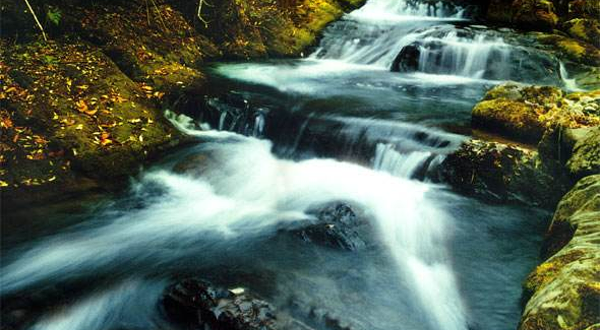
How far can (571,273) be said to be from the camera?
3.57 m

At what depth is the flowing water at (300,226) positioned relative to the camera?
461cm

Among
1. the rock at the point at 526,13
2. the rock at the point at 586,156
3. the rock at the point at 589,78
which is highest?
the rock at the point at 526,13

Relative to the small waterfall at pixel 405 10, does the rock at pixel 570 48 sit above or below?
below

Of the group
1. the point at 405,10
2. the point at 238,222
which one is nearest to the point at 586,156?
the point at 238,222

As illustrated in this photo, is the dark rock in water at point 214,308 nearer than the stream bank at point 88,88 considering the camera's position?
Yes

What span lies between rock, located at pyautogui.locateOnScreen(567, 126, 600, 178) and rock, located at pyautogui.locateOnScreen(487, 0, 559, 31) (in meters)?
10.5

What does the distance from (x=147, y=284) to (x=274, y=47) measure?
10.2 m

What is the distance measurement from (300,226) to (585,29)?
1286 cm

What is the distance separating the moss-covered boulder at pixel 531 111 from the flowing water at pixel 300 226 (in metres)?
0.84

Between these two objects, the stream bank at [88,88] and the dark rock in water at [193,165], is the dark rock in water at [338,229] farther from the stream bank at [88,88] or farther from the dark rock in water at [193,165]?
the stream bank at [88,88]

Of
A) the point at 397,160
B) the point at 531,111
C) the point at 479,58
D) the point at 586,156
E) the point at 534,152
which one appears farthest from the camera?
the point at 479,58

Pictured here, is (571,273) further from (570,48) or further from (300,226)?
(570,48)

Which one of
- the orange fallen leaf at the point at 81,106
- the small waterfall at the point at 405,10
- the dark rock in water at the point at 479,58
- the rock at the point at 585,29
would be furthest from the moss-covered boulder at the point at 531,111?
the small waterfall at the point at 405,10

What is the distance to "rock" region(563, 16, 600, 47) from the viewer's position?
43.6ft
